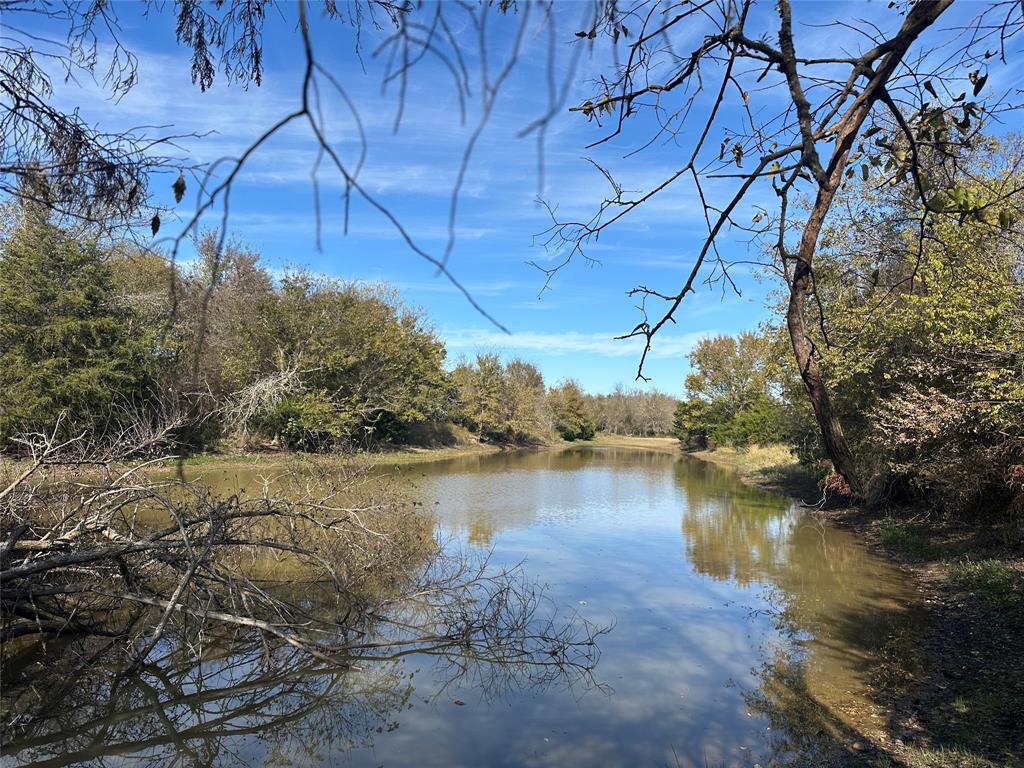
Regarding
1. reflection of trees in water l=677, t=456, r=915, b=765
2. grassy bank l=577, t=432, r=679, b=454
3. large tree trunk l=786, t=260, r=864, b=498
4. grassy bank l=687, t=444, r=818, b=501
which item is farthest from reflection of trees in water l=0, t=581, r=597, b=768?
grassy bank l=577, t=432, r=679, b=454

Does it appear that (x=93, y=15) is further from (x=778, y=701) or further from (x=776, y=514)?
(x=776, y=514)

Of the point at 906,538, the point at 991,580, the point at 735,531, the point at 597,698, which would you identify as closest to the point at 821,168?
the point at 597,698

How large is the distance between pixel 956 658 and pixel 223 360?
25762 mm

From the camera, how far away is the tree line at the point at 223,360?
19.7 meters

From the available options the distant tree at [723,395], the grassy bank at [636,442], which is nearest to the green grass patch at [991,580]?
the distant tree at [723,395]

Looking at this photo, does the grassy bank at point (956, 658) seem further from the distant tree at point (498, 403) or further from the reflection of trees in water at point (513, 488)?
the distant tree at point (498, 403)

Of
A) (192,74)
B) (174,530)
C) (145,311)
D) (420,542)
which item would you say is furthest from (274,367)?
(192,74)

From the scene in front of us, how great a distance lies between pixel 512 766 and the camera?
17.3ft

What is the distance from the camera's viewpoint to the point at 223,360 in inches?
1041

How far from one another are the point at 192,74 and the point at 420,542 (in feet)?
31.5

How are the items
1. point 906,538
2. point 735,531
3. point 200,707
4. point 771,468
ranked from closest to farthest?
1. point 200,707
2. point 906,538
3. point 735,531
4. point 771,468

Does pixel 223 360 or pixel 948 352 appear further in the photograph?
pixel 223 360

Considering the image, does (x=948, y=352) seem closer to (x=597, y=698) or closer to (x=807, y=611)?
(x=807, y=611)

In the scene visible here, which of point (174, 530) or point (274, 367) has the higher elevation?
point (274, 367)
